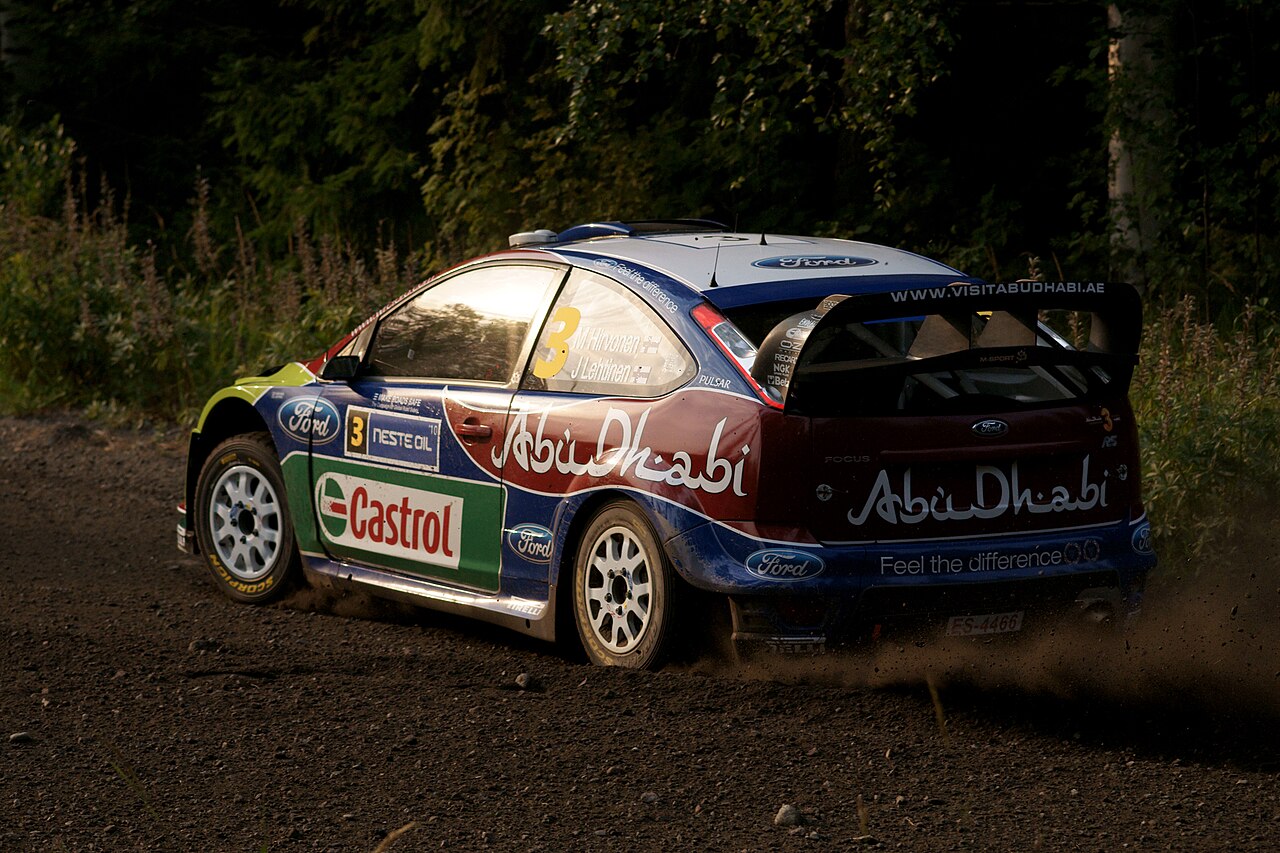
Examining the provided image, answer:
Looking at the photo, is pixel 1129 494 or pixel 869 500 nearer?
pixel 869 500

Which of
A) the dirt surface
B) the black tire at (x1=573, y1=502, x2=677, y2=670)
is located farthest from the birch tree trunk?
the black tire at (x1=573, y1=502, x2=677, y2=670)

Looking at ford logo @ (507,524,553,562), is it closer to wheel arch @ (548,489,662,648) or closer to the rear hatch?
wheel arch @ (548,489,662,648)

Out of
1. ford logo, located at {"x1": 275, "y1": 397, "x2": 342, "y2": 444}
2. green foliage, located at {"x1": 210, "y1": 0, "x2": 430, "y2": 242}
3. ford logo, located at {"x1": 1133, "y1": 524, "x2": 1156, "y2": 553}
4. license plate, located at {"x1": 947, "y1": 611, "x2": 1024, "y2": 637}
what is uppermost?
green foliage, located at {"x1": 210, "y1": 0, "x2": 430, "y2": 242}

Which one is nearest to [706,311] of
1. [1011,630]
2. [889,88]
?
[1011,630]

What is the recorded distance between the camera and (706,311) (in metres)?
6.15

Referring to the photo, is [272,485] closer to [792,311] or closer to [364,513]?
[364,513]

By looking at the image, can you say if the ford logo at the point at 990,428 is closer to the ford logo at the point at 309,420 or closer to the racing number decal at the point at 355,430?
the racing number decal at the point at 355,430

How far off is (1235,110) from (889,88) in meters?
6.65

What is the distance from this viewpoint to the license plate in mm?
5898

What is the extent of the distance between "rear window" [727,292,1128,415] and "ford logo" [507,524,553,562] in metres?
1.09

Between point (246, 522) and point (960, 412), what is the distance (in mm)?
3588

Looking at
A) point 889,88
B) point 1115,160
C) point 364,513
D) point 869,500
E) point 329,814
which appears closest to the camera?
point 329,814

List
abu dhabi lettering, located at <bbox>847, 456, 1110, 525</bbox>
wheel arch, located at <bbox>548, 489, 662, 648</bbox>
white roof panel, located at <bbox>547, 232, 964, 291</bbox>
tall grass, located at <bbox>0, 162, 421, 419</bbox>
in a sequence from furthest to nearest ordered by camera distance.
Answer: tall grass, located at <bbox>0, 162, 421, 419</bbox>
white roof panel, located at <bbox>547, 232, 964, 291</bbox>
wheel arch, located at <bbox>548, 489, 662, 648</bbox>
abu dhabi lettering, located at <bbox>847, 456, 1110, 525</bbox>

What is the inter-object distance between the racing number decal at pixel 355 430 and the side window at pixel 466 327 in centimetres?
21
